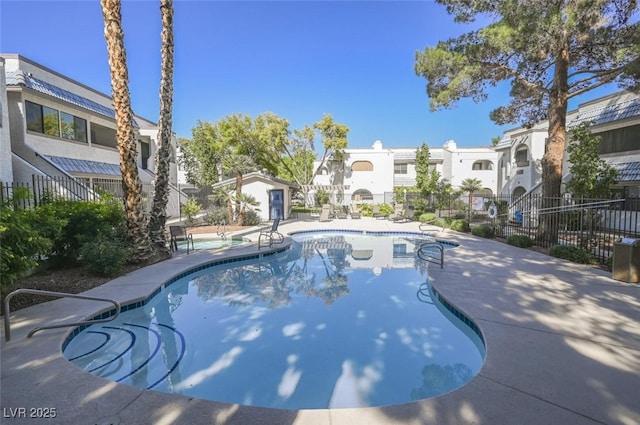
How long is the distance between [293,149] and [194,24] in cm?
2055

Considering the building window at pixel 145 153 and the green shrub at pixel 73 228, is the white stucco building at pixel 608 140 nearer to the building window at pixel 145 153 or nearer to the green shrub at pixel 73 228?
the green shrub at pixel 73 228

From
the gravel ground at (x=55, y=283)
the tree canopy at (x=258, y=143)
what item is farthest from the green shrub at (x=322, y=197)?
the gravel ground at (x=55, y=283)

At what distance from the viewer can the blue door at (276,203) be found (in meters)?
21.7

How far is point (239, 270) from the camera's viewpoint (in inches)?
375

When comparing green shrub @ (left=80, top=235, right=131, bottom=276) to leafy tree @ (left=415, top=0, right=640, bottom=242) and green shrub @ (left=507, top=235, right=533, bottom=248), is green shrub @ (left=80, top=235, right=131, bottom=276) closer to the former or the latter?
leafy tree @ (left=415, top=0, right=640, bottom=242)

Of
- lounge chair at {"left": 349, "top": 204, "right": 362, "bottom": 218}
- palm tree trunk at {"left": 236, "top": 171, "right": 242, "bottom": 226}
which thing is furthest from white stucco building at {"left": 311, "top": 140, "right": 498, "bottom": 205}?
palm tree trunk at {"left": 236, "top": 171, "right": 242, "bottom": 226}

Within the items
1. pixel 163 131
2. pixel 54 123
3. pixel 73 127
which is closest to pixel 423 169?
pixel 163 131

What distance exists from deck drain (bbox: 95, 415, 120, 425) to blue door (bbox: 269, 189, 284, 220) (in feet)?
62.7

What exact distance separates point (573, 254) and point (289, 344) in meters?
8.28

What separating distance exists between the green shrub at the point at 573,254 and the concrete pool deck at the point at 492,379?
2.50 meters

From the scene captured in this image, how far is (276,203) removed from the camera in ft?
71.8

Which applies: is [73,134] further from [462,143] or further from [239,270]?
[462,143]

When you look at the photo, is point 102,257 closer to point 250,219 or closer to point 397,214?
point 250,219

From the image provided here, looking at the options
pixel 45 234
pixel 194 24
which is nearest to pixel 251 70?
pixel 194 24
